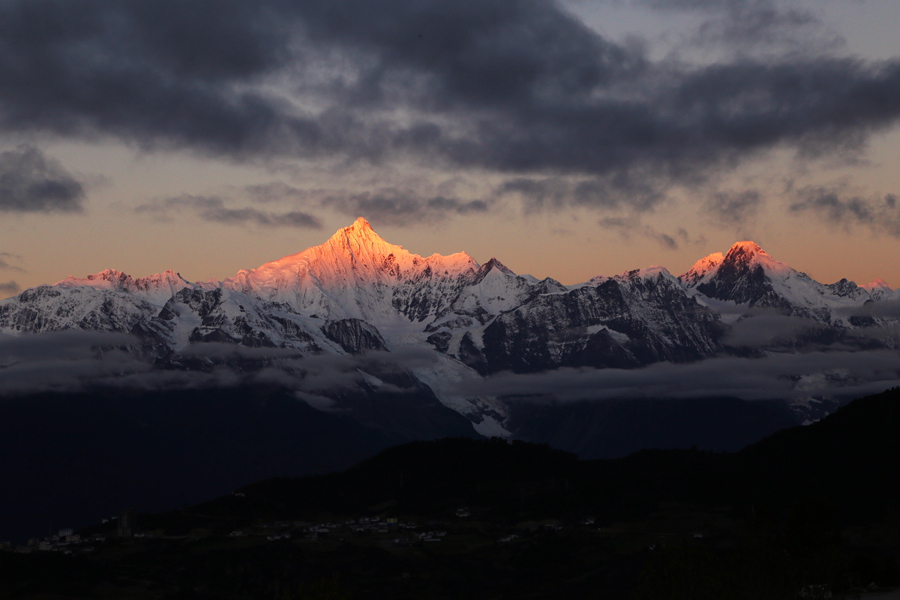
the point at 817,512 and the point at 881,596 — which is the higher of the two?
the point at 817,512

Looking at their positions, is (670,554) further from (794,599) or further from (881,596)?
(881,596)

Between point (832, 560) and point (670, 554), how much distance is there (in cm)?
2399

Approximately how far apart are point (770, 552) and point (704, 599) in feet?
68.0

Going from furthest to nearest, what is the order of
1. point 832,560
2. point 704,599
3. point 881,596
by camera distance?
point 881,596
point 832,560
point 704,599

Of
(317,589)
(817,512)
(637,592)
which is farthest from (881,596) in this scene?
(317,589)

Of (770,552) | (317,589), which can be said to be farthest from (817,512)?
(317,589)

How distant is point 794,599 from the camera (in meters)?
183

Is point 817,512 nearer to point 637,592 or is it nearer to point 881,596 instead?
point 881,596

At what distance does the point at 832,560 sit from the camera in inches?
7343

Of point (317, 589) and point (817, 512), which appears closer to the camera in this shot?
point (317, 589)

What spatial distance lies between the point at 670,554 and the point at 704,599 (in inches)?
344

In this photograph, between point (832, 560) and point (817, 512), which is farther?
point (817, 512)

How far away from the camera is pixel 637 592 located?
615 feet

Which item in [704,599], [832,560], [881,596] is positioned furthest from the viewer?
[881,596]
